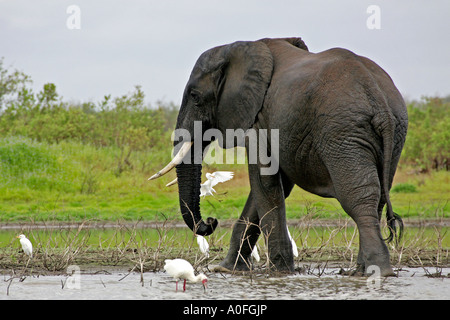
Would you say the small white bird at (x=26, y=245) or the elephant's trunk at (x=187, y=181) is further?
the small white bird at (x=26, y=245)

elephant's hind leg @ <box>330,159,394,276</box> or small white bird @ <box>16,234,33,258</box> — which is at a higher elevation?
elephant's hind leg @ <box>330,159,394,276</box>

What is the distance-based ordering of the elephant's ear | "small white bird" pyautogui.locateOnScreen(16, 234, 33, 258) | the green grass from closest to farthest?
1. the elephant's ear
2. "small white bird" pyautogui.locateOnScreen(16, 234, 33, 258)
3. the green grass

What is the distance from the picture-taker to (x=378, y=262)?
6.05 meters

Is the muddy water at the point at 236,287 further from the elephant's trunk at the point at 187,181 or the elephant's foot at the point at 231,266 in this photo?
the elephant's trunk at the point at 187,181

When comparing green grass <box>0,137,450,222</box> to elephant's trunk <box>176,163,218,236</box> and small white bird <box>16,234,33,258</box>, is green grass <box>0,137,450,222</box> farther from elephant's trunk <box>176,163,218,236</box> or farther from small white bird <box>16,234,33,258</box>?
elephant's trunk <box>176,163,218,236</box>

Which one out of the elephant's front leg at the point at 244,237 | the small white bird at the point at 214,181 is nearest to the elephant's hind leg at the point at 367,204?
the elephant's front leg at the point at 244,237

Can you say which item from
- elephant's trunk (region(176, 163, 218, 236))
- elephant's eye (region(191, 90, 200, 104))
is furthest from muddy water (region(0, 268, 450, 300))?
elephant's eye (region(191, 90, 200, 104))

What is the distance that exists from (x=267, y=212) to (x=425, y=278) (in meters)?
1.51

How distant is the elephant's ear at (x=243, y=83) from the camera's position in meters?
7.04

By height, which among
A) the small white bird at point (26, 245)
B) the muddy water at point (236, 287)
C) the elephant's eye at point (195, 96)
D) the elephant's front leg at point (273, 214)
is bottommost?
the muddy water at point (236, 287)

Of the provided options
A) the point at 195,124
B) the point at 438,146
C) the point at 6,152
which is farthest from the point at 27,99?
the point at 195,124

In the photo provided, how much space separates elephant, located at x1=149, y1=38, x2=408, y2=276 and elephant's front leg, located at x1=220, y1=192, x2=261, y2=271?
0.01m

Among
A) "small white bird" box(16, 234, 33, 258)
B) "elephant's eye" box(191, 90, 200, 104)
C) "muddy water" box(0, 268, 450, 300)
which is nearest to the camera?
"muddy water" box(0, 268, 450, 300)
